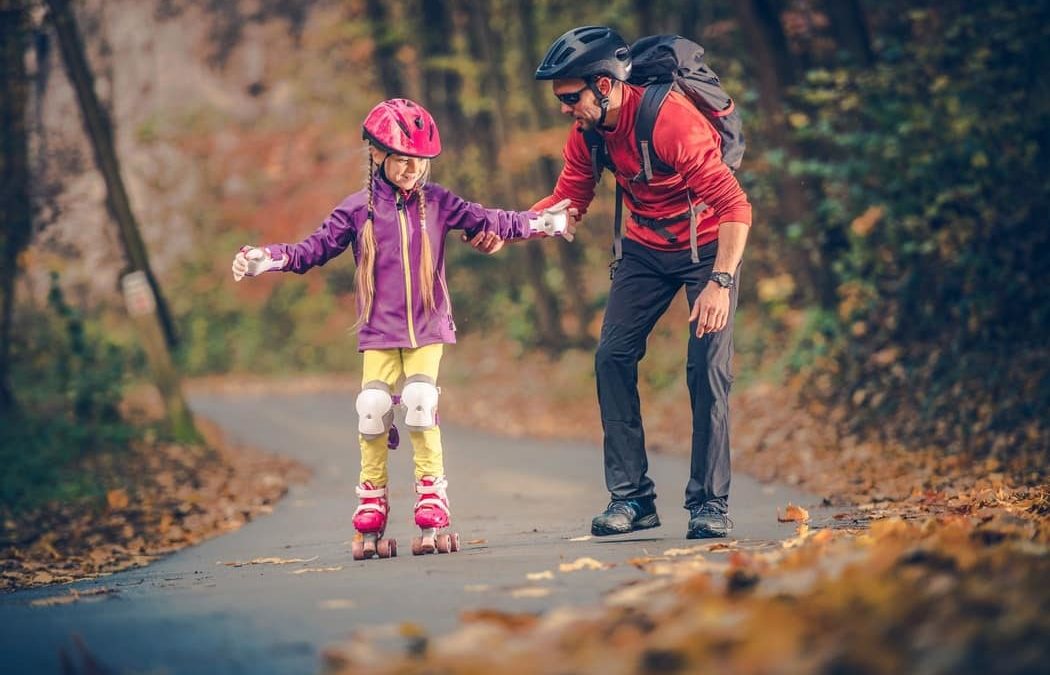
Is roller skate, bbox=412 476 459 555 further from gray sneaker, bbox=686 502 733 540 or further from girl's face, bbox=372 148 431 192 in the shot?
girl's face, bbox=372 148 431 192

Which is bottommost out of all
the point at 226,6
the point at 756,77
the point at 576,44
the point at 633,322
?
the point at 633,322

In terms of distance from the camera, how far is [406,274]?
705cm

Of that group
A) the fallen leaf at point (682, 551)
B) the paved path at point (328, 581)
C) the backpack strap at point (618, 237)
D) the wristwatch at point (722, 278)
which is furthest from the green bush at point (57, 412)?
the fallen leaf at point (682, 551)

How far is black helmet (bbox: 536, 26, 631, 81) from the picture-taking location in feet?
22.5

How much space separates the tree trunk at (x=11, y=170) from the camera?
15938 mm

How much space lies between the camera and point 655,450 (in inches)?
553

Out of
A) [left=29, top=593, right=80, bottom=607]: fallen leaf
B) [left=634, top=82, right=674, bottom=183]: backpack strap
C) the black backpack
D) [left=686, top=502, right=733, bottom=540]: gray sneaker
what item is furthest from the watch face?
[left=29, top=593, right=80, bottom=607]: fallen leaf

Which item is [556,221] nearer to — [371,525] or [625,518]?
[625,518]

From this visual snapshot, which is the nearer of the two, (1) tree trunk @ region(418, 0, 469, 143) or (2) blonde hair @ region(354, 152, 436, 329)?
(2) blonde hair @ region(354, 152, 436, 329)

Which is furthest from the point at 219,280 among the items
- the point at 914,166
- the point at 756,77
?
the point at 914,166

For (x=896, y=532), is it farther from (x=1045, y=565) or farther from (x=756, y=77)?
(x=756, y=77)

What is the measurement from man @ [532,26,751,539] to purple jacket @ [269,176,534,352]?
0.71 metres

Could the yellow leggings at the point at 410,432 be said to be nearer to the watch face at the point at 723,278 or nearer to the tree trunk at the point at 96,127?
the watch face at the point at 723,278

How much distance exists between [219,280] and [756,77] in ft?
72.3
